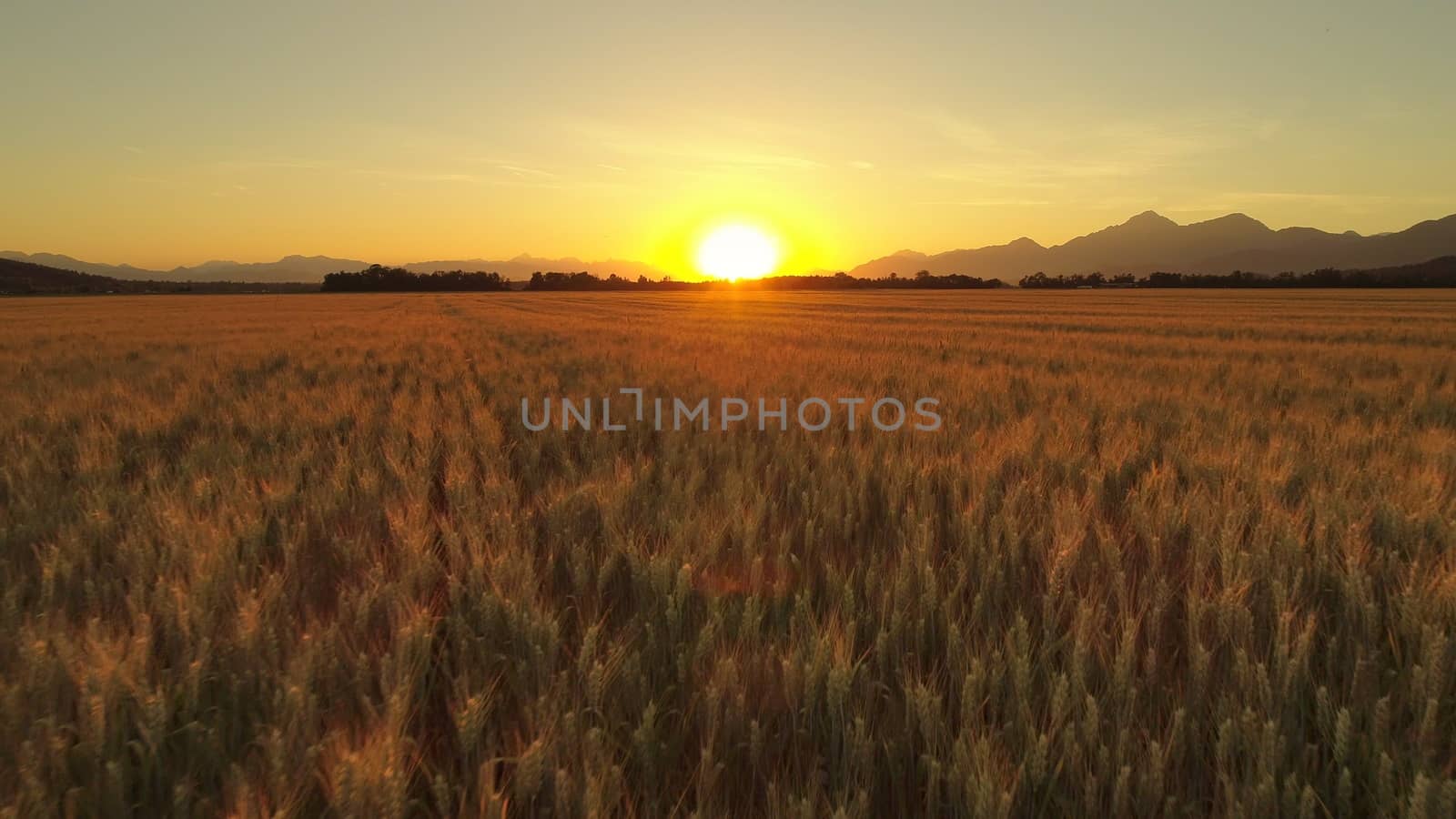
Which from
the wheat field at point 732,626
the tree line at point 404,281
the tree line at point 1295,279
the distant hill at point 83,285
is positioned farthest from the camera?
the tree line at point 404,281

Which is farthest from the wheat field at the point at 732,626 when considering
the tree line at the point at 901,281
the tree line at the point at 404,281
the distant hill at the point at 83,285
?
the distant hill at the point at 83,285

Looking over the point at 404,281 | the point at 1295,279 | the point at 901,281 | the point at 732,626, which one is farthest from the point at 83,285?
the point at 1295,279

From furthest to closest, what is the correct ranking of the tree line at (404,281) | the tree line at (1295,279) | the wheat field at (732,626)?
1. the tree line at (404,281)
2. the tree line at (1295,279)
3. the wheat field at (732,626)

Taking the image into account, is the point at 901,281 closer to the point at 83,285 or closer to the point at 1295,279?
the point at 1295,279

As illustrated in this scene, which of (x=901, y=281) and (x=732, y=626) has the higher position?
(x=901, y=281)

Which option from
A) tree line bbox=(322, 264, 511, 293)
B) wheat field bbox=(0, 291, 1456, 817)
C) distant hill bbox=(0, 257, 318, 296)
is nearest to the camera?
wheat field bbox=(0, 291, 1456, 817)

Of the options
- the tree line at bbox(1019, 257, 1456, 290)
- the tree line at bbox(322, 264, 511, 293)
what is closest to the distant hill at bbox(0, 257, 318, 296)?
the tree line at bbox(322, 264, 511, 293)

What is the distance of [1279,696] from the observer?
48.5 inches

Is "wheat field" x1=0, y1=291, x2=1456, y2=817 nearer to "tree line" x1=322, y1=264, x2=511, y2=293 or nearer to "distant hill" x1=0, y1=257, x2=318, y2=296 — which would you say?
"tree line" x1=322, y1=264, x2=511, y2=293

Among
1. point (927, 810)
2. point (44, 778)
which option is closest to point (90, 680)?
point (44, 778)

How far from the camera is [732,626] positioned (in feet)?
5.01

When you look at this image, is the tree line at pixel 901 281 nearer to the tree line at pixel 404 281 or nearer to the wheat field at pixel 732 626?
the tree line at pixel 404 281

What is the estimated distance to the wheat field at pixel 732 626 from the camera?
107 centimetres

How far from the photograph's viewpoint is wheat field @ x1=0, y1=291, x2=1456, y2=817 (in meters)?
1.07
